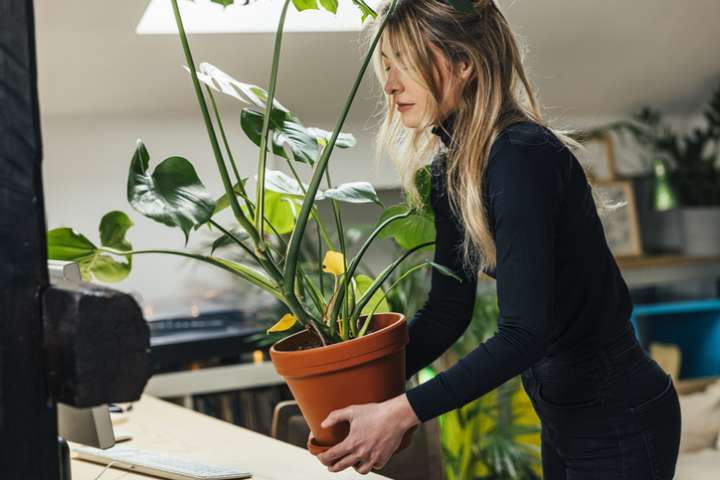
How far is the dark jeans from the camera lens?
4.49 feet

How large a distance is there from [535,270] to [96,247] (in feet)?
2.20

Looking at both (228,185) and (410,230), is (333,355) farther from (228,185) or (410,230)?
(410,230)

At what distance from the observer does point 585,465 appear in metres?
1.40

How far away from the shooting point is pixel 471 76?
135 centimetres

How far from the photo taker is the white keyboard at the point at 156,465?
164 cm

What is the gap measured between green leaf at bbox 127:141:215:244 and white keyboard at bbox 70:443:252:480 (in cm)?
68

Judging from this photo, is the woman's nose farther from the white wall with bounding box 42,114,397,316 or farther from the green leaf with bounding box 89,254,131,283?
the white wall with bounding box 42,114,397,316

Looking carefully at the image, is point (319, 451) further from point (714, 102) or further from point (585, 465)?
point (714, 102)

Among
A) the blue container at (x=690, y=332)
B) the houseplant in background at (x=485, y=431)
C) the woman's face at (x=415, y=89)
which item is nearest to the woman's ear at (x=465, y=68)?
the woman's face at (x=415, y=89)

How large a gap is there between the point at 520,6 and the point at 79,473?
2.40m

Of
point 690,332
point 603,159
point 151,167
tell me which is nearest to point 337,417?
point 151,167

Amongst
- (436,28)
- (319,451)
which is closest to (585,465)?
(319,451)

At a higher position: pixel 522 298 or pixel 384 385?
pixel 522 298

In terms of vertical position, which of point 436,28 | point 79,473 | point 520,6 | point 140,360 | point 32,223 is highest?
point 520,6
